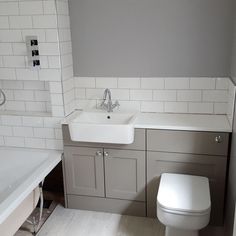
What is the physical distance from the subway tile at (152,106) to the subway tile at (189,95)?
181mm

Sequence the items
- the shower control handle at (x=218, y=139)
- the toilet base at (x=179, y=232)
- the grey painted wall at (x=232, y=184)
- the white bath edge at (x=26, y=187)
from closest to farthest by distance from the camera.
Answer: the white bath edge at (x=26, y=187), the grey painted wall at (x=232, y=184), the toilet base at (x=179, y=232), the shower control handle at (x=218, y=139)

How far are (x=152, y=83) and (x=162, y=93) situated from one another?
0.13 meters

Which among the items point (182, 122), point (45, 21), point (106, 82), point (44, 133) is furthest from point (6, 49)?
point (182, 122)

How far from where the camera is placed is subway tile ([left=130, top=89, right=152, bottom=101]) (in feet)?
9.19

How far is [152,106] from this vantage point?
282 cm

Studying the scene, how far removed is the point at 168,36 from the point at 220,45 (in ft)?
1.44

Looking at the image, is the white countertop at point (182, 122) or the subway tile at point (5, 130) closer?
the white countertop at point (182, 122)

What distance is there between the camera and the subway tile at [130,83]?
2795 mm

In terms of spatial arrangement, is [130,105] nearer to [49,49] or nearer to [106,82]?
[106,82]

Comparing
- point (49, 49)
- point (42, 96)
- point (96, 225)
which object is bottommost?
point (96, 225)

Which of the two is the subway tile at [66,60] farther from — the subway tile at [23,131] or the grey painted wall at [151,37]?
the subway tile at [23,131]

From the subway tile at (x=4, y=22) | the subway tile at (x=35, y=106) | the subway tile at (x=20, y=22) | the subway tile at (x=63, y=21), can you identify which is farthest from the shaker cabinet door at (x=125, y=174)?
the subway tile at (x=4, y=22)

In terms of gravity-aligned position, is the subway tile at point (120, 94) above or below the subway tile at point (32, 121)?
above

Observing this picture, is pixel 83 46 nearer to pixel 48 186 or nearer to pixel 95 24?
pixel 95 24
